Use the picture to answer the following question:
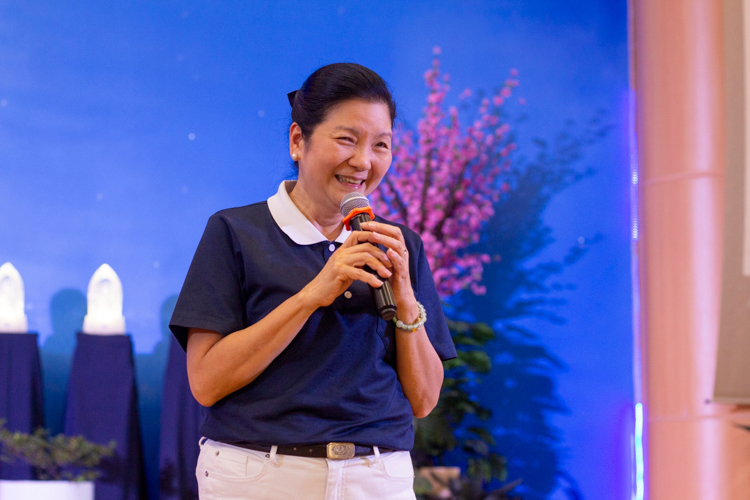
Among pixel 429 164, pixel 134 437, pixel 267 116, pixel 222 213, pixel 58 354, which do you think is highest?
pixel 267 116

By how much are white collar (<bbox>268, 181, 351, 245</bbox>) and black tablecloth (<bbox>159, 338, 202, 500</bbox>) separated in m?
1.65

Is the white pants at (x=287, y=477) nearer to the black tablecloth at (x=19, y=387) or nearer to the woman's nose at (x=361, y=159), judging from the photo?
A: the woman's nose at (x=361, y=159)

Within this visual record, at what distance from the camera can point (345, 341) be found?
1.22 m

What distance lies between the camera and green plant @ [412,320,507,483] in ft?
9.68

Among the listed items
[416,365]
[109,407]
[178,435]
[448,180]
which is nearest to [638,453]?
[448,180]

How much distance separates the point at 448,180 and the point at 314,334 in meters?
2.24

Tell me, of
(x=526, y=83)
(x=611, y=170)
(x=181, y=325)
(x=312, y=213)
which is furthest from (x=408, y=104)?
(x=181, y=325)

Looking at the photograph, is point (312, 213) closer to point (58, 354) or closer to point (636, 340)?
point (58, 354)

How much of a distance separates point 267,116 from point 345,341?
2.35 metres

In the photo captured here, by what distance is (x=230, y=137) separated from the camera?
332 centimetres

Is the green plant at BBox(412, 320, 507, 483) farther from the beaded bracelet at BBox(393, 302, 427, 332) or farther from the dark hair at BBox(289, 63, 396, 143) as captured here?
the dark hair at BBox(289, 63, 396, 143)

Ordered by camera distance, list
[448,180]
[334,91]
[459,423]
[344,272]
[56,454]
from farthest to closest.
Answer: [448,180] → [459,423] → [56,454] → [334,91] → [344,272]

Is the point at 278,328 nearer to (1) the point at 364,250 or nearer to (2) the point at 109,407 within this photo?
(1) the point at 364,250

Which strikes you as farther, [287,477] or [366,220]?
[366,220]
